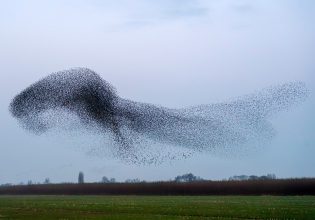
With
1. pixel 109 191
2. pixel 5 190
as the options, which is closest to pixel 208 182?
pixel 109 191

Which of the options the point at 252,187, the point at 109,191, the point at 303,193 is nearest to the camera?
the point at 303,193

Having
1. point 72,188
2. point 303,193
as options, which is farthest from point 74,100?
point 72,188

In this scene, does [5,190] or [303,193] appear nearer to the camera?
[303,193]

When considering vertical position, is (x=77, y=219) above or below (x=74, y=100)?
below

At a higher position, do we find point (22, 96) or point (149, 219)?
point (22, 96)

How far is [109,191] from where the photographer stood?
332 ft

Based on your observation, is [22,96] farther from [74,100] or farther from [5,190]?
[5,190]

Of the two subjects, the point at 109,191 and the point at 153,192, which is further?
the point at 109,191

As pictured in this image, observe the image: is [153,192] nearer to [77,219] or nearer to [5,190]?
[5,190]

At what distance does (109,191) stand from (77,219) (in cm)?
6930

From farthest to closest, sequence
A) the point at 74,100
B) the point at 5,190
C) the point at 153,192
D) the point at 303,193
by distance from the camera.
Result: the point at 5,190 → the point at 153,192 → the point at 303,193 → the point at 74,100

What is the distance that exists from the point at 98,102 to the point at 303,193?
164 ft

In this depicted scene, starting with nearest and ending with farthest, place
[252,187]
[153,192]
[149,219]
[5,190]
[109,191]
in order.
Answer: [149,219] < [252,187] < [153,192] < [109,191] < [5,190]

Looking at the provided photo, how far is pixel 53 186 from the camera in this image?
120875 millimetres
